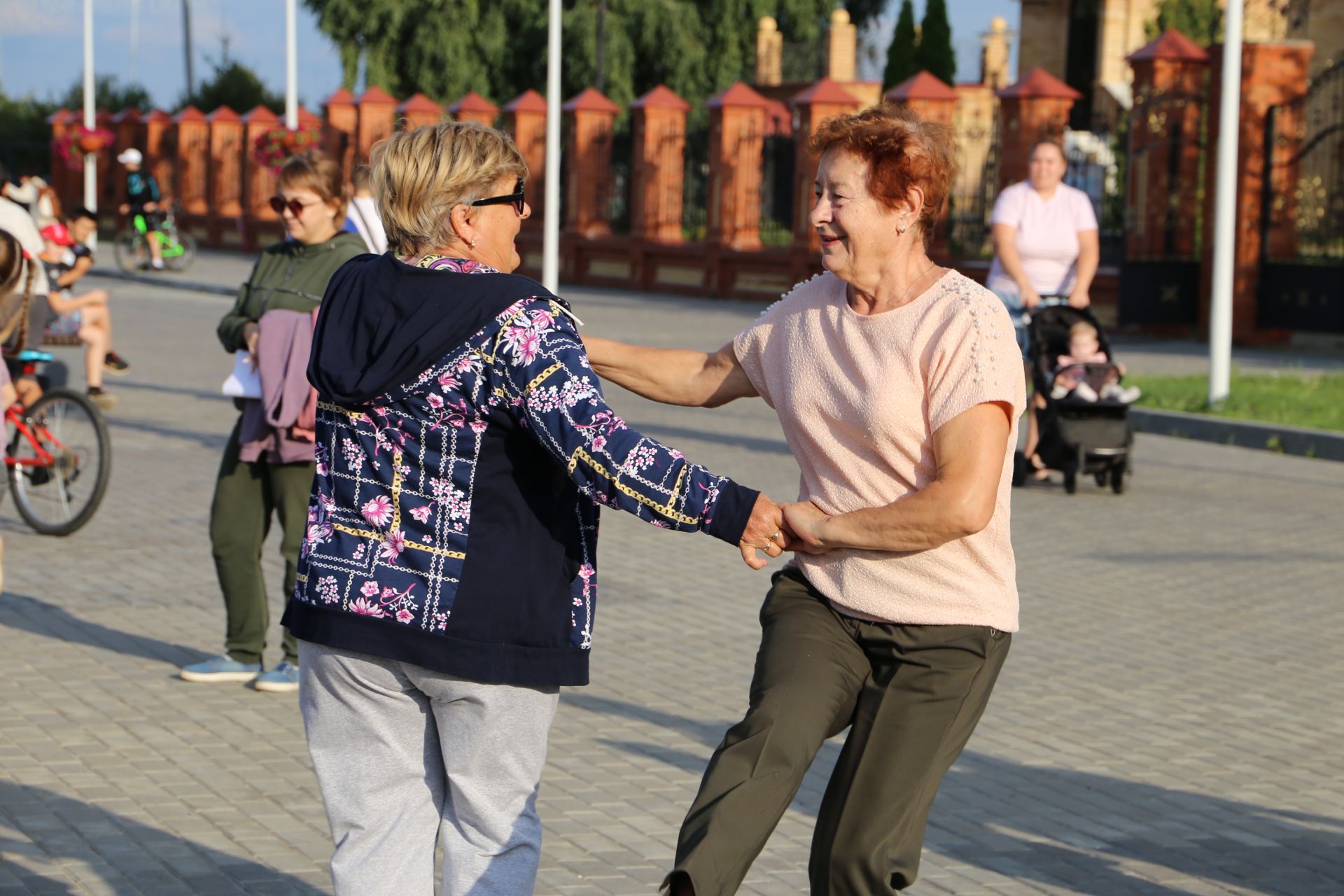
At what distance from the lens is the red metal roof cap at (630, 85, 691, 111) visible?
3353cm

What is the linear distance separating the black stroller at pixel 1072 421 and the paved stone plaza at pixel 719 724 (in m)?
0.47

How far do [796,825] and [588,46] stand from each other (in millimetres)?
44290

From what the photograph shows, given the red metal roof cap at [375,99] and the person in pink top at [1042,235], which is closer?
the person in pink top at [1042,235]

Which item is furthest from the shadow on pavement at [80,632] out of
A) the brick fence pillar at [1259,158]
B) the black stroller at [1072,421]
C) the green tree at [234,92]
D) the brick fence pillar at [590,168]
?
the green tree at [234,92]

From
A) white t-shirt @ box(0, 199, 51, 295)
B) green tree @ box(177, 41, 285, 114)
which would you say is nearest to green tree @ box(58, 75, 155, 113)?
green tree @ box(177, 41, 285, 114)

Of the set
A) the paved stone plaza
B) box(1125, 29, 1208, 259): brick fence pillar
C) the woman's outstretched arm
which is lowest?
the paved stone plaza

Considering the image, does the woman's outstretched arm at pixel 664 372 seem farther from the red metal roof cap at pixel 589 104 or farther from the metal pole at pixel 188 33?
the metal pole at pixel 188 33

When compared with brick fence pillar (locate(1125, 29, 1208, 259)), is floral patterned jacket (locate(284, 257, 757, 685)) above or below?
below

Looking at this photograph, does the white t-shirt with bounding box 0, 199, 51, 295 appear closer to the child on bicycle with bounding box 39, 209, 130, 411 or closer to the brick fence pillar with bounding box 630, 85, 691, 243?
the child on bicycle with bounding box 39, 209, 130, 411

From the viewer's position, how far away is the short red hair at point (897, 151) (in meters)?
3.63

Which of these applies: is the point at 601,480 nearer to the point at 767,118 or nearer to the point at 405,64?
the point at 767,118

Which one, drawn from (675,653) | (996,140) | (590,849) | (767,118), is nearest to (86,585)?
(675,653)

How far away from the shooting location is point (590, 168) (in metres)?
35.2

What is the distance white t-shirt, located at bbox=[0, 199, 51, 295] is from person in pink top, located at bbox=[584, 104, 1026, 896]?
618cm
